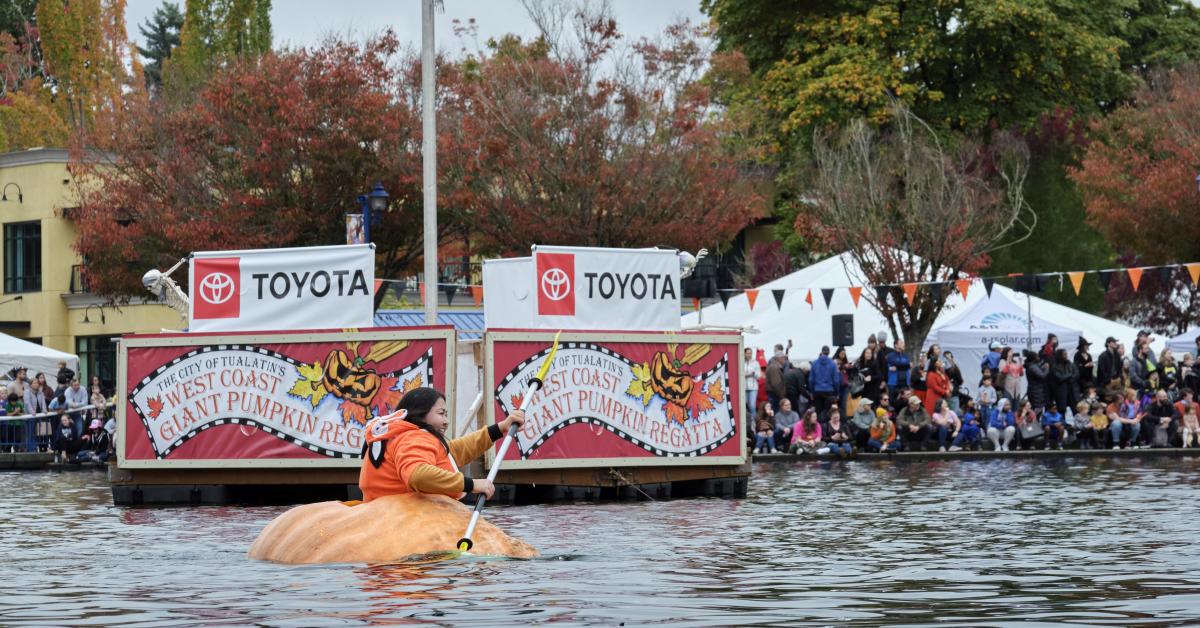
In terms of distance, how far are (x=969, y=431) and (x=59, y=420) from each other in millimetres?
15682

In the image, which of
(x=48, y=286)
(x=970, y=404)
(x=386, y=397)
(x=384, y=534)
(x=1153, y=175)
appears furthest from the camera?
(x=48, y=286)

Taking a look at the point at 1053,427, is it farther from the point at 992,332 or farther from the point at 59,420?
the point at 59,420

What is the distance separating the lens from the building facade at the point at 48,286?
54500mm

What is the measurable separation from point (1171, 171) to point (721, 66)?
35.3 ft

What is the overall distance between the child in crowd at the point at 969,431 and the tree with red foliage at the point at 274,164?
12543 millimetres

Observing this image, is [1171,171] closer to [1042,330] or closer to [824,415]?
[1042,330]

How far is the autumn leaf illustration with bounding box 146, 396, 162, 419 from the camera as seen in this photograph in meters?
→ 22.6

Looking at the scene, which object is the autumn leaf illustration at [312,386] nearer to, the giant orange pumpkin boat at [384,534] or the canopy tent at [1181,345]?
the giant orange pumpkin boat at [384,534]

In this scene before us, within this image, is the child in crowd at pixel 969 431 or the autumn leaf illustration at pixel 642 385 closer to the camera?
the autumn leaf illustration at pixel 642 385

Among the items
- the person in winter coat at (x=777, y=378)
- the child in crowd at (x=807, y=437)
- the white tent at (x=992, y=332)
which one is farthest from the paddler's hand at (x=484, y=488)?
the white tent at (x=992, y=332)

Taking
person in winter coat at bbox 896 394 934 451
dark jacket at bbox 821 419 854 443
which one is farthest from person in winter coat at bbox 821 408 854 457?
person in winter coat at bbox 896 394 934 451

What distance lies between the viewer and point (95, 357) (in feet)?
182

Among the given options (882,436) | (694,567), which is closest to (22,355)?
(882,436)

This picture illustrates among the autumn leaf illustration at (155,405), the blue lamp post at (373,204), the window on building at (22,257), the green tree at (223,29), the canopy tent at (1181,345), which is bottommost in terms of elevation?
the autumn leaf illustration at (155,405)
